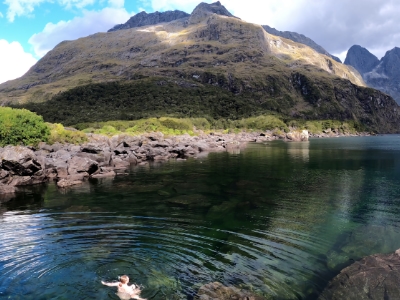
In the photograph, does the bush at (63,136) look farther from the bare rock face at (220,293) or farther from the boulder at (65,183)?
the bare rock face at (220,293)

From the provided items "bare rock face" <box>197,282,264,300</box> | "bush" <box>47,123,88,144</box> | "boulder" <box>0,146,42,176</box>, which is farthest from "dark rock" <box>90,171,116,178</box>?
"bare rock face" <box>197,282,264,300</box>

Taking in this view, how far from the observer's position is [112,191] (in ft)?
123

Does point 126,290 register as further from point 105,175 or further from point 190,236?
point 105,175

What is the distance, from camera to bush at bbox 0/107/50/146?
6259 cm

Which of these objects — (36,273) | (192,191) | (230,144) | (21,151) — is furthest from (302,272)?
(230,144)

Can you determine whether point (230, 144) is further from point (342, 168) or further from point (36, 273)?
point (36, 273)

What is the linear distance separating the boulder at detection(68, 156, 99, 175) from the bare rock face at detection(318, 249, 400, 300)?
41508mm

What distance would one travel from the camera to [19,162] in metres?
42.9

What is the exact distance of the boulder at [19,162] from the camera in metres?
42.4

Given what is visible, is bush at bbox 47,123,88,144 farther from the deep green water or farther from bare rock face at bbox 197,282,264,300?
bare rock face at bbox 197,282,264,300

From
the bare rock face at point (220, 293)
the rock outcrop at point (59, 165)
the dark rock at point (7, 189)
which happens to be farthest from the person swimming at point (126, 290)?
the dark rock at point (7, 189)

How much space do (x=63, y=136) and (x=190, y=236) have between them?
68672 mm

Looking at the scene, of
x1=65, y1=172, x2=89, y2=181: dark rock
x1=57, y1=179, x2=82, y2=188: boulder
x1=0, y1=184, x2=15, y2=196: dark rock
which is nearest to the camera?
x1=0, y1=184, x2=15, y2=196: dark rock

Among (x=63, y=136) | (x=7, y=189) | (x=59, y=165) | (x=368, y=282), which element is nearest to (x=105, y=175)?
(x=59, y=165)
